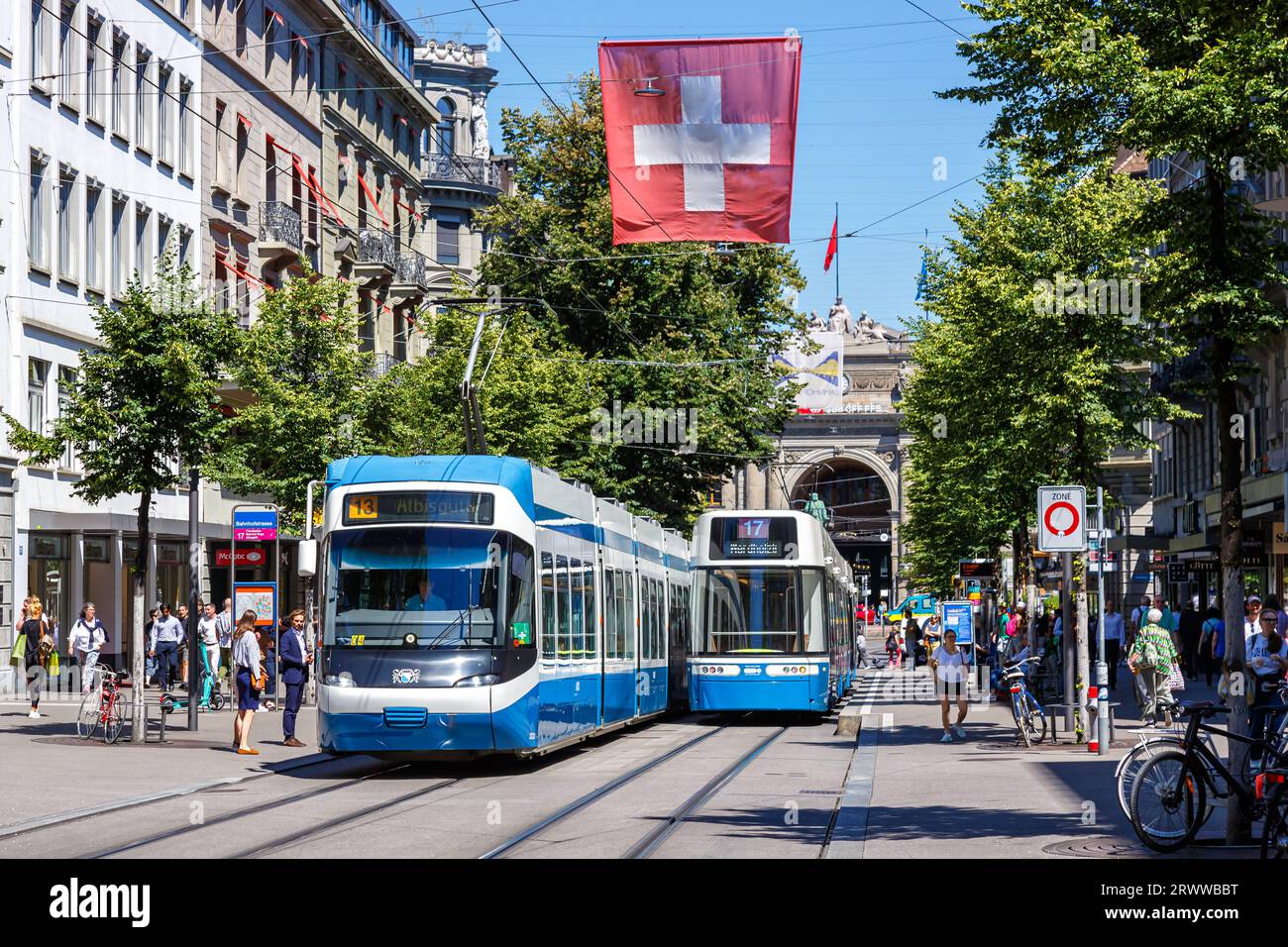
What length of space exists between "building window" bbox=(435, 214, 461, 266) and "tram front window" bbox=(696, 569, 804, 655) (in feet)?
166

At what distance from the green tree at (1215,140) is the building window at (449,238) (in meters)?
65.3

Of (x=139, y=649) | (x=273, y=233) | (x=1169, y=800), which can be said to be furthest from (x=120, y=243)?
(x=1169, y=800)

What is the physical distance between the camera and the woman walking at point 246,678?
2223 cm

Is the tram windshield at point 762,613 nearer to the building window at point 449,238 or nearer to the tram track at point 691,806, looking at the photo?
the tram track at point 691,806

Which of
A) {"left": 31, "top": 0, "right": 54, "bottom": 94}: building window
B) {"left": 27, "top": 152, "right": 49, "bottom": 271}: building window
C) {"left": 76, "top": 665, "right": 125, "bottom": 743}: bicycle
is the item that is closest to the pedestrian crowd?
{"left": 76, "top": 665, "right": 125, "bottom": 743}: bicycle

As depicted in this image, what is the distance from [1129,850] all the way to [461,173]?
6972 centimetres

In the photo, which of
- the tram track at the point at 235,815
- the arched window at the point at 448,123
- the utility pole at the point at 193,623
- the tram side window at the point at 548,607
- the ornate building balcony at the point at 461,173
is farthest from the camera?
the arched window at the point at 448,123

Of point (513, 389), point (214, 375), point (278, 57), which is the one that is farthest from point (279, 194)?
point (214, 375)

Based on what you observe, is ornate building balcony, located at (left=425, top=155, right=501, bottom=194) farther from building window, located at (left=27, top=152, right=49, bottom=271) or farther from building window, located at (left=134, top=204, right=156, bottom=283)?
building window, located at (left=27, top=152, right=49, bottom=271)

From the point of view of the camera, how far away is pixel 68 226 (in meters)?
37.6

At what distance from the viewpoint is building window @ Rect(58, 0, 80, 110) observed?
36.7 meters

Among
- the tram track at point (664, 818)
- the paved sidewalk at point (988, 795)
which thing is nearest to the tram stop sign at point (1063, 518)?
the paved sidewalk at point (988, 795)
